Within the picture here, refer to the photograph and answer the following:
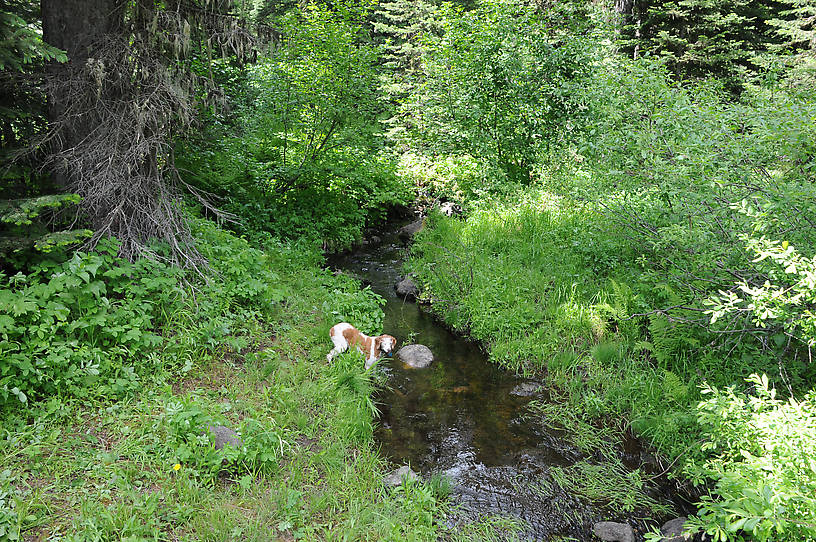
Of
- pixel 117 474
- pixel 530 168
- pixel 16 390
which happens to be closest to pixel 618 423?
pixel 117 474

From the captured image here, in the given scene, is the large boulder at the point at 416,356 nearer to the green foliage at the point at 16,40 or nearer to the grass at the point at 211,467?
the grass at the point at 211,467

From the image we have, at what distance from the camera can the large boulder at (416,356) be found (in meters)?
6.06

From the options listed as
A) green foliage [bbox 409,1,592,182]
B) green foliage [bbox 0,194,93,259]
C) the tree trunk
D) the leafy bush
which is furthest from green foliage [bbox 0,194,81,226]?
green foliage [bbox 409,1,592,182]

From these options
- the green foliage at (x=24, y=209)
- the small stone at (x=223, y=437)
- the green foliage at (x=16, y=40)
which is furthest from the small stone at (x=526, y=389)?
the green foliage at (x=16, y=40)

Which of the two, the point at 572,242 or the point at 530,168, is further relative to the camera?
the point at 530,168

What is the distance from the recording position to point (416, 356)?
6152 mm

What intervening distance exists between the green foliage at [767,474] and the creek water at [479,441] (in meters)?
1.09

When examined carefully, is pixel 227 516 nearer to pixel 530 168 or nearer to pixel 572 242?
pixel 572 242

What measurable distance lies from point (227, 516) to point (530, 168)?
9677 mm

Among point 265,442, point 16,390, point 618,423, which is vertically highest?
point 16,390

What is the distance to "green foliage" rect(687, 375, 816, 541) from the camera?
249 centimetres

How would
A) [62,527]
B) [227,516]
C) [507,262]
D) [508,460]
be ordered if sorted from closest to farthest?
[62,527]
[227,516]
[508,460]
[507,262]

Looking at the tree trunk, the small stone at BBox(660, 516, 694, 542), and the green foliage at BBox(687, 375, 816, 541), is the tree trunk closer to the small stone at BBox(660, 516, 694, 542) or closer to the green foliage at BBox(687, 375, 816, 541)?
the green foliage at BBox(687, 375, 816, 541)

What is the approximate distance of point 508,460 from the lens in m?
4.43
